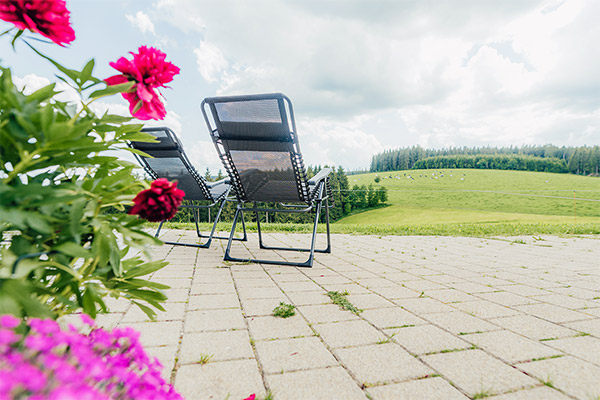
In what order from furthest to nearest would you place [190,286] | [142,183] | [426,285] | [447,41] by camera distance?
[447,41], [426,285], [190,286], [142,183]

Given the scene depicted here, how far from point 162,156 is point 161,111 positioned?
334cm

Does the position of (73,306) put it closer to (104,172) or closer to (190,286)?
(104,172)

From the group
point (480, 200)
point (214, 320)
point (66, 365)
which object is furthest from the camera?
point (480, 200)

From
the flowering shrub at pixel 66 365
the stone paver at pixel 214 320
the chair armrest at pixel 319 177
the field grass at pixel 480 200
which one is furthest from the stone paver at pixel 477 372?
the field grass at pixel 480 200

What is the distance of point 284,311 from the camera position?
5.83 feet

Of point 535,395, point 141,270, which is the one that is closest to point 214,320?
point 141,270

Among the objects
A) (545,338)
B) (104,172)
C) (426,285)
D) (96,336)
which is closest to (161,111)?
(104,172)

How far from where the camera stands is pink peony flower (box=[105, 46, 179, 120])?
2.46 ft

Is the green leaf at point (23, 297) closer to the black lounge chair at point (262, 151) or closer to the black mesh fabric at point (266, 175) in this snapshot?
the black lounge chair at point (262, 151)

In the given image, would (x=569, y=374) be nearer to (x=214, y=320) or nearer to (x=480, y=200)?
(x=214, y=320)

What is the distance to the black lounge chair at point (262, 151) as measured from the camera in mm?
2807

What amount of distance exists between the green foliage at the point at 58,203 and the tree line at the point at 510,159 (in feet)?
255

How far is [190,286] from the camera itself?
2279 millimetres

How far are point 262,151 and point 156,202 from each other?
2418 mm
